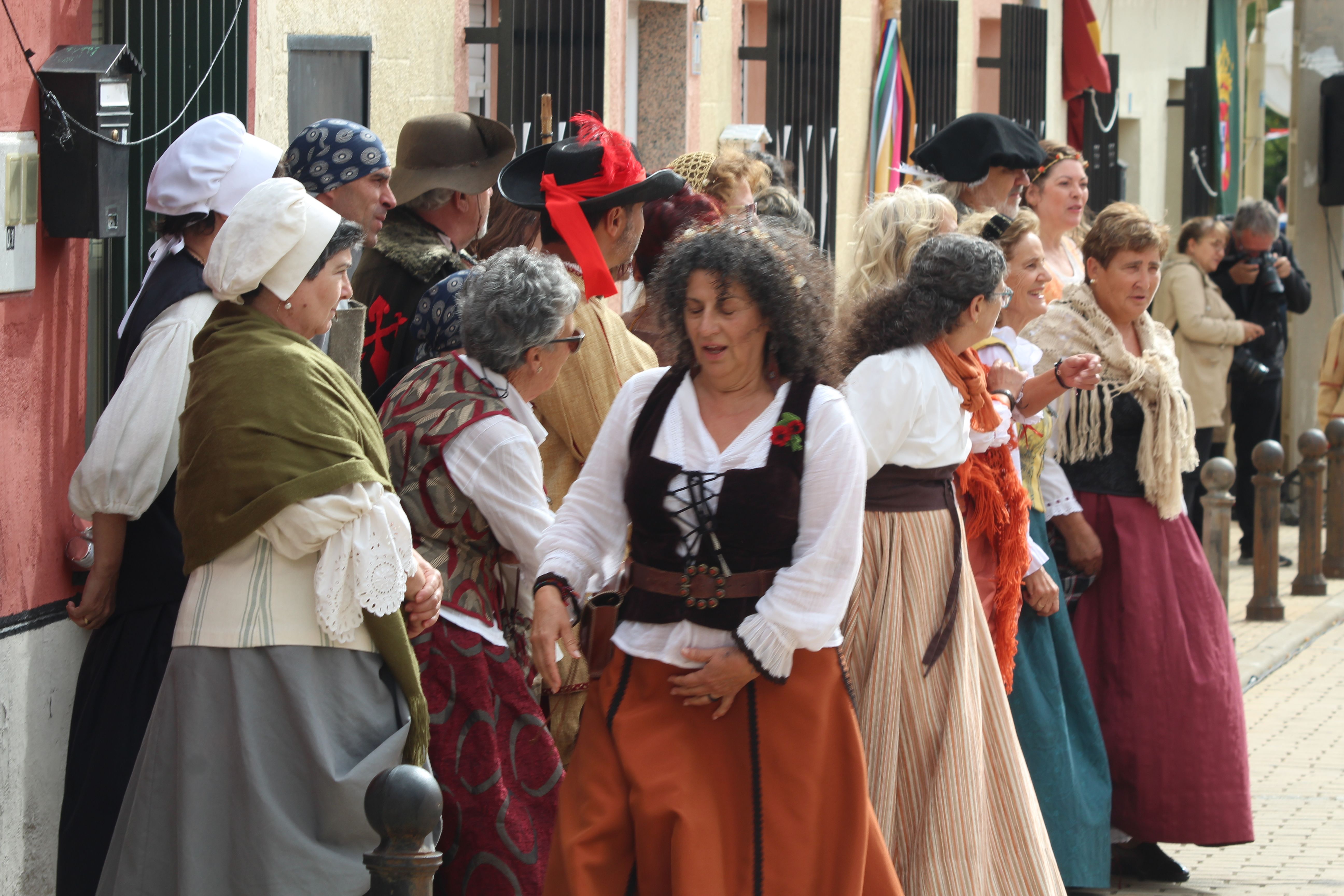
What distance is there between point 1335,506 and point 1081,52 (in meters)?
6.04

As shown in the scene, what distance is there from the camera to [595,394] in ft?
15.4

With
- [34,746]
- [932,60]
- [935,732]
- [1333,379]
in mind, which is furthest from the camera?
[932,60]

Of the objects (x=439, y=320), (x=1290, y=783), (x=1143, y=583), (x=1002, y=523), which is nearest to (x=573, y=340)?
(x=439, y=320)

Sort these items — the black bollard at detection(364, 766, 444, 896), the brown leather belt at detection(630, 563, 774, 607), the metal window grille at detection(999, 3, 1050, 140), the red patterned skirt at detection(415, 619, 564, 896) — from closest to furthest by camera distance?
the black bollard at detection(364, 766, 444, 896), the brown leather belt at detection(630, 563, 774, 607), the red patterned skirt at detection(415, 619, 564, 896), the metal window grille at detection(999, 3, 1050, 140)

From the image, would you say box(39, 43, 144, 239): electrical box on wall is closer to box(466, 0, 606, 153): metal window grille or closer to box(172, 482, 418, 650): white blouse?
box(172, 482, 418, 650): white blouse

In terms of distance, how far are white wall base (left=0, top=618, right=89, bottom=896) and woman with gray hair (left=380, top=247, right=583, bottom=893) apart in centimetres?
103

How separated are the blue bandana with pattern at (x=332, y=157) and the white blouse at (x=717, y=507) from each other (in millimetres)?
1299

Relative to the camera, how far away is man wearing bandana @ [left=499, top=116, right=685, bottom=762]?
4.69 meters

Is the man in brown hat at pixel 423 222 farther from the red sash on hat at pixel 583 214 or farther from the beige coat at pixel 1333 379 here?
the beige coat at pixel 1333 379

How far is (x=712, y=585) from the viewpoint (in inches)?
141

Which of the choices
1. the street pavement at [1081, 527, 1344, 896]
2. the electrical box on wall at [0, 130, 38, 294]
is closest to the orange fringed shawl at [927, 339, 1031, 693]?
the street pavement at [1081, 527, 1344, 896]

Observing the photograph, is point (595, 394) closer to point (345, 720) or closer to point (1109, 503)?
point (345, 720)

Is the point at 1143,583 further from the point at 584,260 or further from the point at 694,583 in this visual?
the point at 694,583

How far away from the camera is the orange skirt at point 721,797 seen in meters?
3.46
